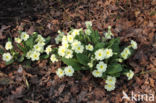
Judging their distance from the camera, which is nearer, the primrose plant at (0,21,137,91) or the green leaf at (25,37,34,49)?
the primrose plant at (0,21,137,91)

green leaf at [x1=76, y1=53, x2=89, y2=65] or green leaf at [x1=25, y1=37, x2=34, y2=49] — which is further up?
green leaf at [x1=25, y1=37, x2=34, y2=49]

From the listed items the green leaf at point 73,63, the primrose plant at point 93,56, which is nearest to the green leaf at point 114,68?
the primrose plant at point 93,56

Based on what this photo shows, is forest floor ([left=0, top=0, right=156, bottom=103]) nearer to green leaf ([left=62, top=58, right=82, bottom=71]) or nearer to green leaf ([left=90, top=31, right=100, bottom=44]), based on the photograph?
green leaf ([left=62, top=58, right=82, bottom=71])

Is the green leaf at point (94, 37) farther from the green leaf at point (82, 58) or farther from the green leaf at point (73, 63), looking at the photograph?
the green leaf at point (73, 63)

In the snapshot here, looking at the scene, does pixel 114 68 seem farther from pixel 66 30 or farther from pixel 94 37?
pixel 66 30

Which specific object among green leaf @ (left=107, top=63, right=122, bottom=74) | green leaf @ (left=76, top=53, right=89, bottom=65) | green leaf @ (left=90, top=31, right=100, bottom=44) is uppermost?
green leaf @ (left=90, top=31, right=100, bottom=44)

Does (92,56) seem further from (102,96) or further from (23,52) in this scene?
(23,52)

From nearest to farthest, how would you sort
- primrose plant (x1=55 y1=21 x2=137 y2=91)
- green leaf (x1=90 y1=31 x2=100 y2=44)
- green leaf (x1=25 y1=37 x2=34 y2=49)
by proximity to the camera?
primrose plant (x1=55 y1=21 x2=137 y2=91)
green leaf (x1=90 y1=31 x2=100 y2=44)
green leaf (x1=25 y1=37 x2=34 y2=49)

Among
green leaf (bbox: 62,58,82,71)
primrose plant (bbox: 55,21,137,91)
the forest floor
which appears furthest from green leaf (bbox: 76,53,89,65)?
the forest floor

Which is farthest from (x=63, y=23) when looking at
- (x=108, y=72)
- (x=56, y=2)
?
(x=108, y=72)
